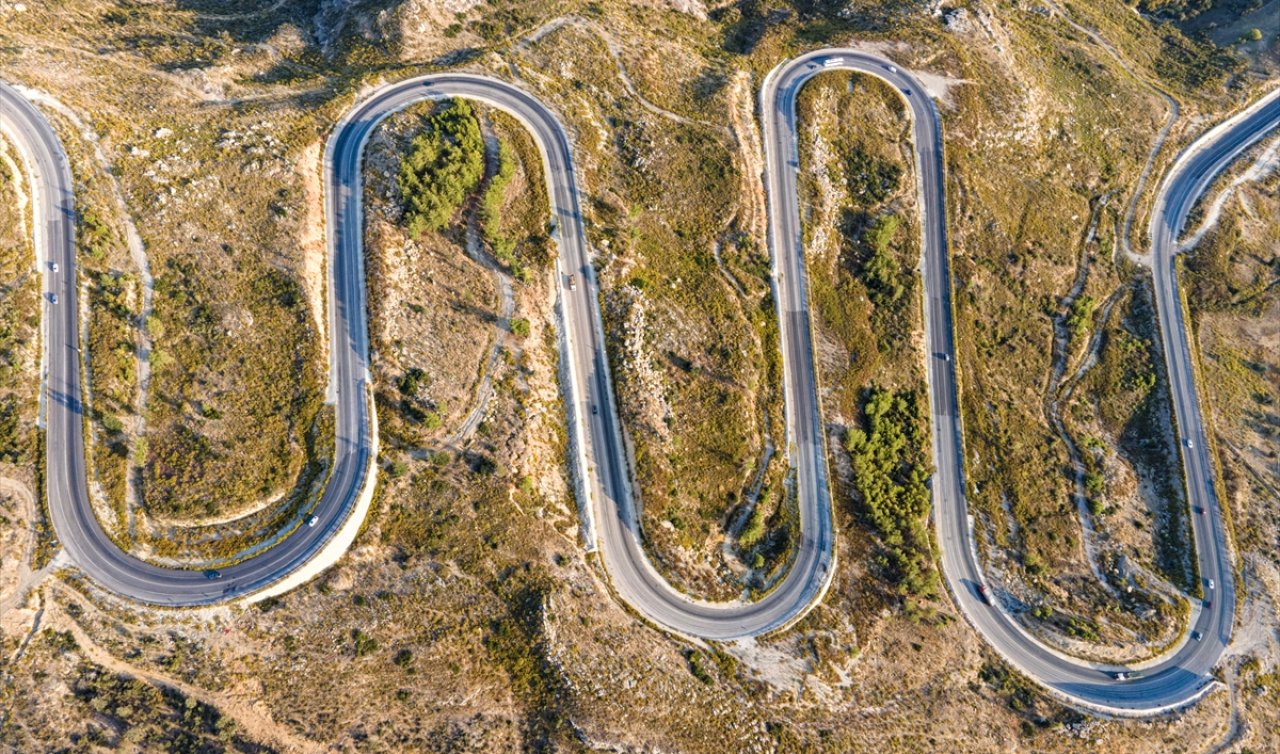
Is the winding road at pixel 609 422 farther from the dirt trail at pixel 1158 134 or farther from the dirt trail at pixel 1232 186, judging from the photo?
the dirt trail at pixel 1232 186

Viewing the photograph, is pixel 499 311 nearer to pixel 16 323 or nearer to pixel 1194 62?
pixel 16 323

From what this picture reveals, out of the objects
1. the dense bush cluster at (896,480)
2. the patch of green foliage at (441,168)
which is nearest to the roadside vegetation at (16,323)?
the patch of green foliage at (441,168)

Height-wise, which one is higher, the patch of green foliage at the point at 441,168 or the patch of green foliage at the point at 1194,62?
the patch of green foliage at the point at 1194,62

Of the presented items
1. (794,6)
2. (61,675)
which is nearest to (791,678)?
(61,675)

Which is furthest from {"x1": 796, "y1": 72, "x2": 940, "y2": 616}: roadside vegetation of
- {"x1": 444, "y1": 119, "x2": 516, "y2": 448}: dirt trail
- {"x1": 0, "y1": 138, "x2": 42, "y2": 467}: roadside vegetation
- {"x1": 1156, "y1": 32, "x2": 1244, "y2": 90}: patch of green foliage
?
{"x1": 0, "y1": 138, "x2": 42, "y2": 467}: roadside vegetation

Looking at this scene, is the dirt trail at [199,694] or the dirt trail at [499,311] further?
the dirt trail at [499,311]
